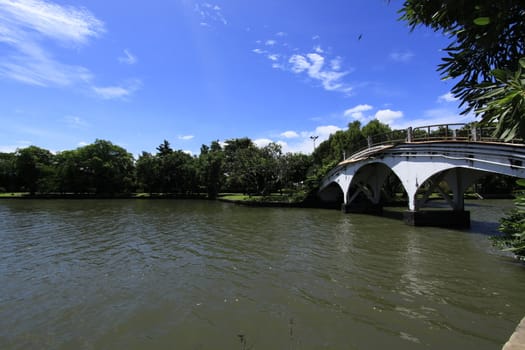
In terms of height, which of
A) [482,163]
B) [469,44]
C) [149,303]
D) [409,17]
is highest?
[409,17]

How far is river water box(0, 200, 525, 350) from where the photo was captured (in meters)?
5.04

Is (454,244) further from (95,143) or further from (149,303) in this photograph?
(95,143)

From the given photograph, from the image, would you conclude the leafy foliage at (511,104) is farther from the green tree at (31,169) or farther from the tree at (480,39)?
the green tree at (31,169)

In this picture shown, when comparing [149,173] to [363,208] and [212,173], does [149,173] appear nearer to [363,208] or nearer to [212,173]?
[212,173]

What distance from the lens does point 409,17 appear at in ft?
21.2

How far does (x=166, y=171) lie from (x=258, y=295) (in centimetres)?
5568

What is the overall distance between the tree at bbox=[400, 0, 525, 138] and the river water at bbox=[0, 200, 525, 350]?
161 inches

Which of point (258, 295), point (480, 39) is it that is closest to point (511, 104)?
point (480, 39)

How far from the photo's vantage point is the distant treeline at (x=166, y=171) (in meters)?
45.7

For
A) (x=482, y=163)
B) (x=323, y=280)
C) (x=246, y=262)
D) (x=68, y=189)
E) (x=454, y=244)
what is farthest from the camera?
(x=68, y=189)

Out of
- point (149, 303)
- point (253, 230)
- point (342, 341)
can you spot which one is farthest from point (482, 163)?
point (149, 303)

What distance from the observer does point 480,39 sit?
5051 millimetres

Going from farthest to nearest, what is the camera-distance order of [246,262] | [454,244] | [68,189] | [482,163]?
[68,189] < [482,163] < [454,244] < [246,262]

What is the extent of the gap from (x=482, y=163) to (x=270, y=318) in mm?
14922
